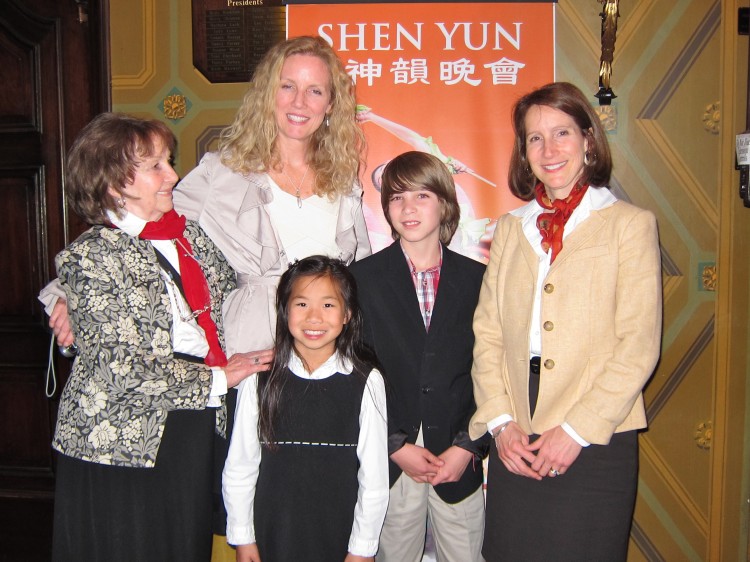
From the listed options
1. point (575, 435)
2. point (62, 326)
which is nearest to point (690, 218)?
point (575, 435)

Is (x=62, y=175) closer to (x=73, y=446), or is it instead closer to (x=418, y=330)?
(x=73, y=446)

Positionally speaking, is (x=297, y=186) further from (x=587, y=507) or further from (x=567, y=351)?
(x=587, y=507)

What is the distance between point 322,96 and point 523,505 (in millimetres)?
1413

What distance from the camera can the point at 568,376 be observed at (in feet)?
5.25

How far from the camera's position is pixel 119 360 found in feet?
5.04

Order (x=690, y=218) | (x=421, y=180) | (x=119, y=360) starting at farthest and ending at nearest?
1. (x=690, y=218)
2. (x=421, y=180)
3. (x=119, y=360)

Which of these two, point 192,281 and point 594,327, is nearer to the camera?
point 594,327

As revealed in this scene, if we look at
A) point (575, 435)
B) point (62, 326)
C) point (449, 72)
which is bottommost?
point (575, 435)

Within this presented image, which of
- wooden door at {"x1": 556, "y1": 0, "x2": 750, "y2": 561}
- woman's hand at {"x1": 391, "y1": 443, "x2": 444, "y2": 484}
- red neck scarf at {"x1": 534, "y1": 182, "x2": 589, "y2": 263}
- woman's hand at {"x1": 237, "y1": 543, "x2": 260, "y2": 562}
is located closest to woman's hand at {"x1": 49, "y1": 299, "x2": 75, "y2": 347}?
woman's hand at {"x1": 237, "y1": 543, "x2": 260, "y2": 562}

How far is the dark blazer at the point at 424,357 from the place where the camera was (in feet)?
6.02

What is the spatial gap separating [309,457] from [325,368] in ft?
0.80

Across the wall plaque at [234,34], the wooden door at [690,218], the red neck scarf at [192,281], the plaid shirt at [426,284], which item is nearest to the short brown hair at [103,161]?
the red neck scarf at [192,281]

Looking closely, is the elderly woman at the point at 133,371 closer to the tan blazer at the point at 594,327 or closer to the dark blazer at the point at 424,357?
the dark blazer at the point at 424,357

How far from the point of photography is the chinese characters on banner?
2.51 m
